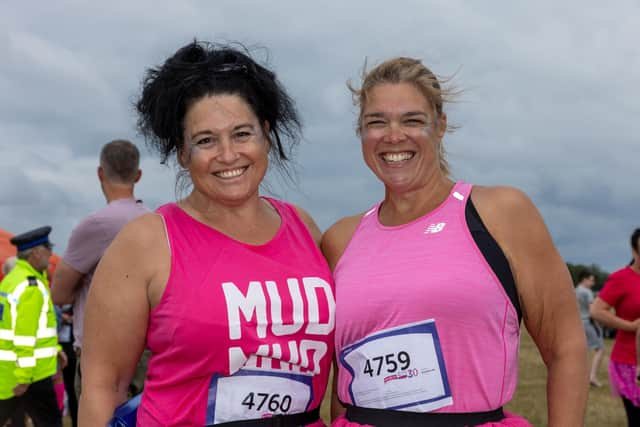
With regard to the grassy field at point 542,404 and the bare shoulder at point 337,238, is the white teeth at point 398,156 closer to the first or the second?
the bare shoulder at point 337,238

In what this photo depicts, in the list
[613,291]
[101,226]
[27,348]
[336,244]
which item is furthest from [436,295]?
[27,348]

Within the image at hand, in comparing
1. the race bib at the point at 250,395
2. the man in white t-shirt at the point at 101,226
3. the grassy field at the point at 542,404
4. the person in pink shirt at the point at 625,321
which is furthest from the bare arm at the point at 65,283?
the grassy field at the point at 542,404

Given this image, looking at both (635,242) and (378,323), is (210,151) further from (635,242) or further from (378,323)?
(635,242)

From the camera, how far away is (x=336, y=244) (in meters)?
2.80

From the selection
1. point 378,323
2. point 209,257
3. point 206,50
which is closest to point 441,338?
point 378,323

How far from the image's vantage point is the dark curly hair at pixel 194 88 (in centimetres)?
259

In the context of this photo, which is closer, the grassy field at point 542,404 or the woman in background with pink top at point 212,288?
the woman in background with pink top at point 212,288

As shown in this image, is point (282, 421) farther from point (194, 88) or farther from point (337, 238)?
point (194, 88)

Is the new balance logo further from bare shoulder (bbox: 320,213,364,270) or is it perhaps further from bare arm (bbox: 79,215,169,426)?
bare arm (bbox: 79,215,169,426)

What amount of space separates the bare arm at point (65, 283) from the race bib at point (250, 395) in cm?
247

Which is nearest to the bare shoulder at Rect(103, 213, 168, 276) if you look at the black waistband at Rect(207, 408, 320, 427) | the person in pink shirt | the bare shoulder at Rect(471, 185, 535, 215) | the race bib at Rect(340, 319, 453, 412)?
the black waistband at Rect(207, 408, 320, 427)

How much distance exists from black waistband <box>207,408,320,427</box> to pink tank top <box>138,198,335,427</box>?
0.02m

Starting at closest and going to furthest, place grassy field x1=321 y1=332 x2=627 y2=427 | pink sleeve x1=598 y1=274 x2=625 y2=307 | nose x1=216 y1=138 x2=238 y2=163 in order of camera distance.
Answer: nose x1=216 y1=138 x2=238 y2=163, pink sleeve x1=598 y1=274 x2=625 y2=307, grassy field x1=321 y1=332 x2=627 y2=427

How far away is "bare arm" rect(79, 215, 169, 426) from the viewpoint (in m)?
2.41
